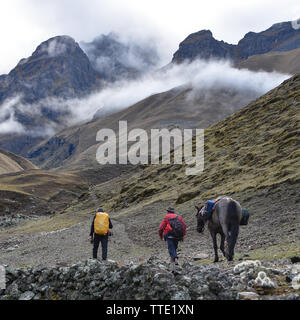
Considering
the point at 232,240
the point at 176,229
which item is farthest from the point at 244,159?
the point at 176,229

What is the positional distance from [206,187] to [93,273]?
36596 millimetres

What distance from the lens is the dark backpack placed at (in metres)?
15.0

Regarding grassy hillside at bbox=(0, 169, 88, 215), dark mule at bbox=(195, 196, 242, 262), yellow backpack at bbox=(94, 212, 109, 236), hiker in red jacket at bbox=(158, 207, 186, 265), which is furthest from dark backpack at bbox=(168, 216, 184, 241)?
grassy hillside at bbox=(0, 169, 88, 215)

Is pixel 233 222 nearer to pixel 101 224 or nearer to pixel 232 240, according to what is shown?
pixel 232 240

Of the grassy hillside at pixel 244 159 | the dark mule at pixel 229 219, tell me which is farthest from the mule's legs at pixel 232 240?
the grassy hillside at pixel 244 159

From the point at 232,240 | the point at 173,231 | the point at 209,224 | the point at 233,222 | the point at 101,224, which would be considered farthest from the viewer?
the point at 101,224

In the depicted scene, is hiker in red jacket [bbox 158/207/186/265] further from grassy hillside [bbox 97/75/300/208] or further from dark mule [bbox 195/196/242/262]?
grassy hillside [bbox 97/75/300/208]

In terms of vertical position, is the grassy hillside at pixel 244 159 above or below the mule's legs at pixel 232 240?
above

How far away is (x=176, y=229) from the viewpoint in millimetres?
15047

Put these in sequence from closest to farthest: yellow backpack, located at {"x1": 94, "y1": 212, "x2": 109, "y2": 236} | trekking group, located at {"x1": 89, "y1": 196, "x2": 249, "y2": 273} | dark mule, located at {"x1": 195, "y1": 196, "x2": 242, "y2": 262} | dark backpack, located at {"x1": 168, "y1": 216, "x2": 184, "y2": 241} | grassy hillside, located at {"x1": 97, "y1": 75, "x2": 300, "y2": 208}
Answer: dark backpack, located at {"x1": 168, "y1": 216, "x2": 184, "y2": 241}
trekking group, located at {"x1": 89, "y1": 196, "x2": 249, "y2": 273}
dark mule, located at {"x1": 195, "y1": 196, "x2": 242, "y2": 262}
yellow backpack, located at {"x1": 94, "y1": 212, "x2": 109, "y2": 236}
grassy hillside, located at {"x1": 97, "y1": 75, "x2": 300, "y2": 208}

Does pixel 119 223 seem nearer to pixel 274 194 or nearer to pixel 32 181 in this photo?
pixel 274 194

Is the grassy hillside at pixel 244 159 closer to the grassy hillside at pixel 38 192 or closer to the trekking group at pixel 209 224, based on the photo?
the trekking group at pixel 209 224

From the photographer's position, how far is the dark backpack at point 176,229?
49.3 feet
